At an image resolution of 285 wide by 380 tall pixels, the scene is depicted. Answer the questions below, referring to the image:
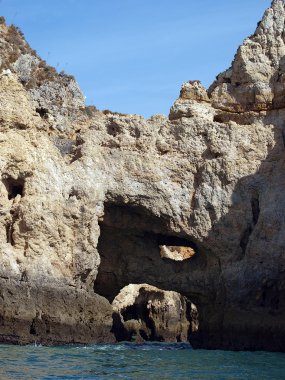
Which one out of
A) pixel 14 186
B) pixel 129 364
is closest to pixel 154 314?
pixel 14 186

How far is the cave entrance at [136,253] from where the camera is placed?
3575cm

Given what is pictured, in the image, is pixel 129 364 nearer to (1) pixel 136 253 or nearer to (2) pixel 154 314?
(1) pixel 136 253

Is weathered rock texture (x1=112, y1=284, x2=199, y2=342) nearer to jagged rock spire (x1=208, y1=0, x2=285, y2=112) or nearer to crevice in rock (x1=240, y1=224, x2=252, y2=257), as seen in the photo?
crevice in rock (x1=240, y1=224, x2=252, y2=257)

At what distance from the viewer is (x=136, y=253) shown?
122 feet

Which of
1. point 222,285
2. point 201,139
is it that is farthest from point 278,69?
point 222,285

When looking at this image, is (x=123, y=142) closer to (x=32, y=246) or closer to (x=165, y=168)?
(x=165, y=168)

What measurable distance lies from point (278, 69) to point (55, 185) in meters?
11.1

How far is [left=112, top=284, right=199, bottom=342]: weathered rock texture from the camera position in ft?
159

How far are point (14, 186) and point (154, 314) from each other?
19.0 m

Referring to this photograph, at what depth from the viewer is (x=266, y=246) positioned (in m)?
33.4

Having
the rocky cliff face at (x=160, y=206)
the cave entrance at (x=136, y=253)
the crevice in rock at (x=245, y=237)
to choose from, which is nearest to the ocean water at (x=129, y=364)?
the rocky cliff face at (x=160, y=206)

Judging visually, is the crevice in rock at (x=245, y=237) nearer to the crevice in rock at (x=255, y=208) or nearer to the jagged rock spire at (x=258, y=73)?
the crevice in rock at (x=255, y=208)

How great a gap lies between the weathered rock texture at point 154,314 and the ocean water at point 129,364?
57.1 feet

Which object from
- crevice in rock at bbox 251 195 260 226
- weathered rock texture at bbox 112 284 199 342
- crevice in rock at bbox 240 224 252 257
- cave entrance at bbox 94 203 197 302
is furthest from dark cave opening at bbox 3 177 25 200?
weathered rock texture at bbox 112 284 199 342
